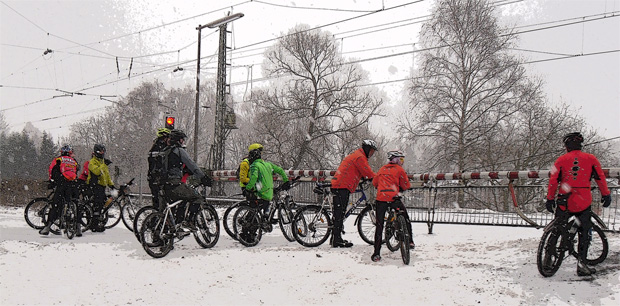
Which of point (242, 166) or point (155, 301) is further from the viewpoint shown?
point (242, 166)

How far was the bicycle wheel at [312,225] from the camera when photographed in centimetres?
A: 827

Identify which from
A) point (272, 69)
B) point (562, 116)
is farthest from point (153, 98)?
point (562, 116)

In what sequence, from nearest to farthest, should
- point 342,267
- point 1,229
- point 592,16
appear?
point 342,267 < point 1,229 < point 592,16

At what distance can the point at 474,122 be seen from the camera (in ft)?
87.3

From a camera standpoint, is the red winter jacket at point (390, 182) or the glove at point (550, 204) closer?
the glove at point (550, 204)

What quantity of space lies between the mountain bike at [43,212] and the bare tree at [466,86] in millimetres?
18805

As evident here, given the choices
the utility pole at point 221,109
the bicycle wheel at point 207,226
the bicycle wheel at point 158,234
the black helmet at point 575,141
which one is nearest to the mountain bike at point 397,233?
the black helmet at point 575,141

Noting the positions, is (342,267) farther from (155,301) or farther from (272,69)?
(272,69)

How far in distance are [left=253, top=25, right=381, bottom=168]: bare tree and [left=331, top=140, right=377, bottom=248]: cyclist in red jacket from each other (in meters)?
23.6

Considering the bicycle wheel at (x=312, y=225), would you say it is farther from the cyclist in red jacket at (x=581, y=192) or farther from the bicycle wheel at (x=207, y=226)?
the cyclist in red jacket at (x=581, y=192)

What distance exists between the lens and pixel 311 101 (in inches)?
1288

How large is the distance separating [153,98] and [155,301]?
47586mm

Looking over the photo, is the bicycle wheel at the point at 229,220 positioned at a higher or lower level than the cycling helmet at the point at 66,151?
lower

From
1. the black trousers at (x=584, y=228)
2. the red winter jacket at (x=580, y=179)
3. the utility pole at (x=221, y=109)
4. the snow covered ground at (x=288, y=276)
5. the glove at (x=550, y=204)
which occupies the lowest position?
the snow covered ground at (x=288, y=276)
